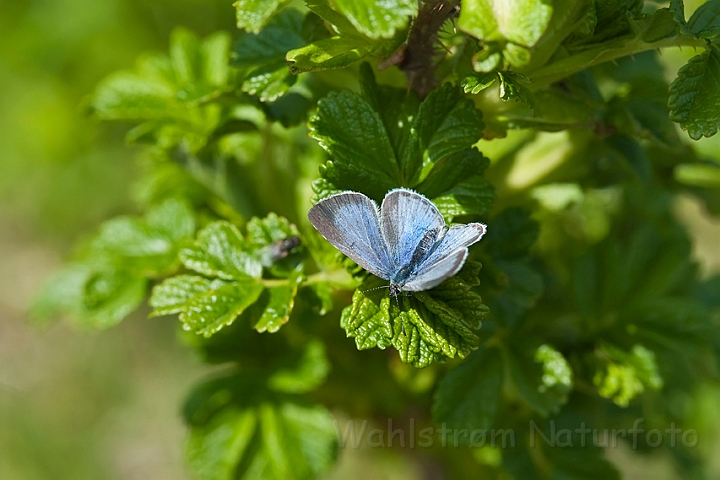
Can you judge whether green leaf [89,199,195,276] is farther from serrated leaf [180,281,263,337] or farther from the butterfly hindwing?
A: the butterfly hindwing

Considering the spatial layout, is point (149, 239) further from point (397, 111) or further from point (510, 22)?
point (510, 22)

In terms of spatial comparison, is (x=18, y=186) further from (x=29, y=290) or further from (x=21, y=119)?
(x=29, y=290)

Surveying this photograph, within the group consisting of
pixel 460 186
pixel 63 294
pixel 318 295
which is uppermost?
pixel 460 186

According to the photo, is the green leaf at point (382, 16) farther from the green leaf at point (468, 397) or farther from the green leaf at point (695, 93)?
the green leaf at point (468, 397)

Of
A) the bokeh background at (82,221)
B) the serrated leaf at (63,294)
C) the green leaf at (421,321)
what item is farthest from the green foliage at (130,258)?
the bokeh background at (82,221)

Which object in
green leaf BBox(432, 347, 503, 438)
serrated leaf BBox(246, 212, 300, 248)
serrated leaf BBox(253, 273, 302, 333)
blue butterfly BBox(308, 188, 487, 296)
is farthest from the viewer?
green leaf BBox(432, 347, 503, 438)

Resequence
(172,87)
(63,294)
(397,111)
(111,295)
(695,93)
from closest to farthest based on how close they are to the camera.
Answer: (695,93), (397,111), (111,295), (172,87), (63,294)

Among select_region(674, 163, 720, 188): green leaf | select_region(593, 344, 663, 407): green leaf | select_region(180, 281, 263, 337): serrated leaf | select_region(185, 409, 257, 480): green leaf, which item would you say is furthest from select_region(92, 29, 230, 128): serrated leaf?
select_region(674, 163, 720, 188): green leaf

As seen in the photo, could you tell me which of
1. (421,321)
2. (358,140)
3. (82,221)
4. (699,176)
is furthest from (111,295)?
(82,221)
